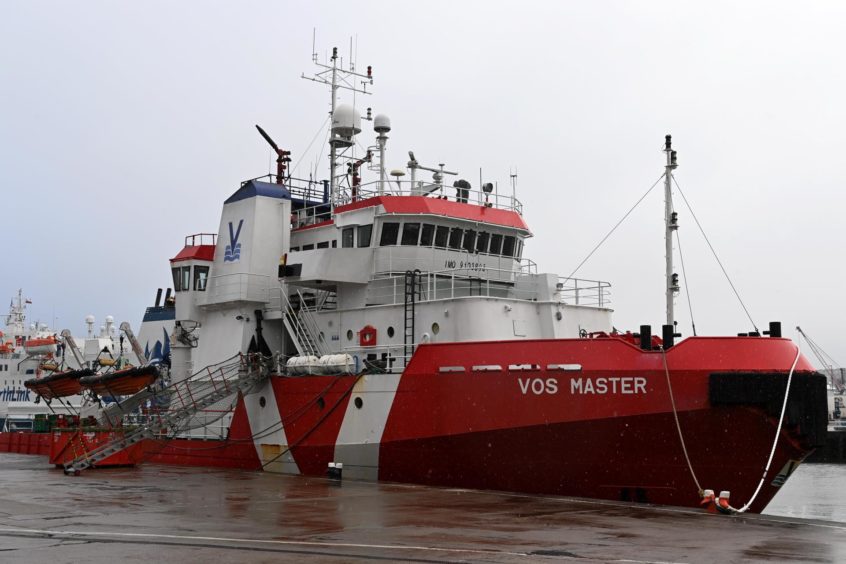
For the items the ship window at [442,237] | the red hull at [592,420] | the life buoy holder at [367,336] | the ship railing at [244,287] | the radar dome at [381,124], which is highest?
the radar dome at [381,124]

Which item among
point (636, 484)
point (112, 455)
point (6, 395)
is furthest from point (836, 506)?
point (6, 395)

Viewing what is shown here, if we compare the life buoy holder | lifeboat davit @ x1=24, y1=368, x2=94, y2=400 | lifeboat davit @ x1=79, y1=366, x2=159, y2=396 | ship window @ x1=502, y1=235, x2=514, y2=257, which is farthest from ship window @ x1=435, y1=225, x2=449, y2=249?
lifeboat davit @ x1=24, y1=368, x2=94, y2=400

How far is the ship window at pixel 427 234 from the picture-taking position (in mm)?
19141

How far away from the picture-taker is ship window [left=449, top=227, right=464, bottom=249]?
63.9 feet

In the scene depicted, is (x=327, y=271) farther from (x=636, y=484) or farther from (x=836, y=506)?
(x=836, y=506)

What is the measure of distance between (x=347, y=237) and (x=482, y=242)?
116 inches

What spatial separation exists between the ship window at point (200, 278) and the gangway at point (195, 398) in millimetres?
2163

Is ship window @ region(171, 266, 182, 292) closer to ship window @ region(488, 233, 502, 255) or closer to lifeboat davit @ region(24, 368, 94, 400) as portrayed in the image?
lifeboat davit @ region(24, 368, 94, 400)

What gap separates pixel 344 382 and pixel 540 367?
4.21 m

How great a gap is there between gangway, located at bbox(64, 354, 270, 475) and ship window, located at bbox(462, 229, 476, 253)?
4947 millimetres

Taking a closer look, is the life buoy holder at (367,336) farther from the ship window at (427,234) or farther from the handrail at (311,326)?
the ship window at (427,234)

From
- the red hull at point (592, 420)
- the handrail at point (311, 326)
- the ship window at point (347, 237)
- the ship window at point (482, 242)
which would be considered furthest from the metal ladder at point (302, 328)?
the ship window at point (482, 242)

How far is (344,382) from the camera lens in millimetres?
17141

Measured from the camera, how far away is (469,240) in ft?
64.9
